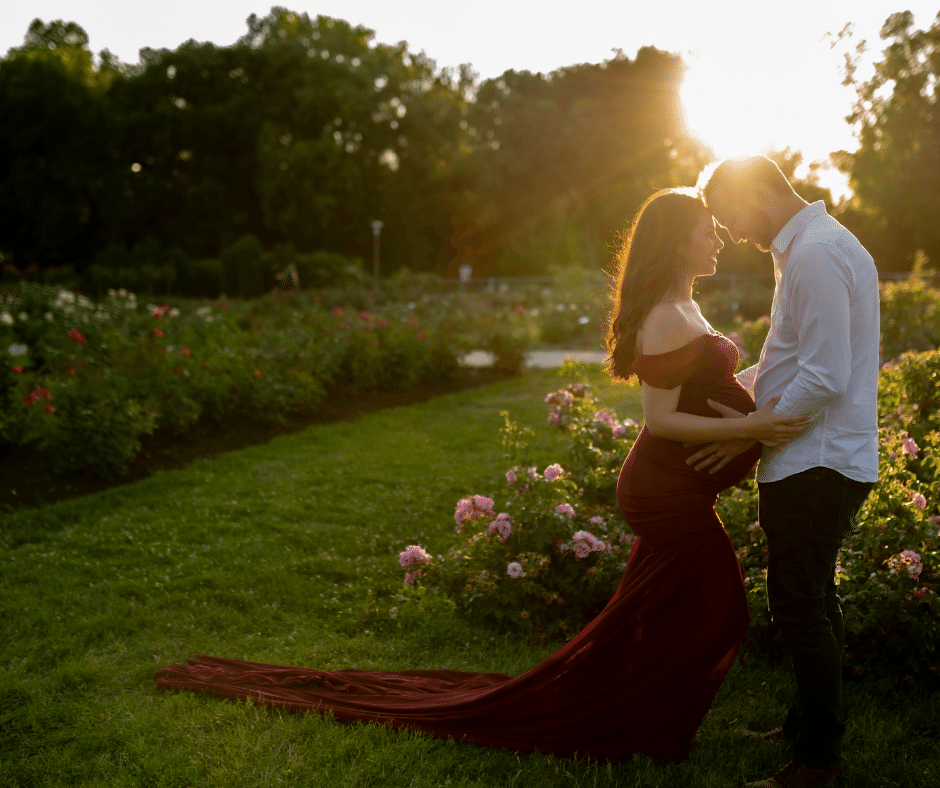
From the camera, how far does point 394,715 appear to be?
287 centimetres

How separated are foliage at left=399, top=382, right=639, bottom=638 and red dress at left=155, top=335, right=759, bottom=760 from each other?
3.09ft

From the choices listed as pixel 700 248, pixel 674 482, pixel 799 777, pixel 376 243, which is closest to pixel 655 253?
pixel 700 248

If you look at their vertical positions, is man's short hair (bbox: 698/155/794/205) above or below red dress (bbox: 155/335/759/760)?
above

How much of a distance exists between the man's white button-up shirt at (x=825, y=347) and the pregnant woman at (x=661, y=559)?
3.4 inches

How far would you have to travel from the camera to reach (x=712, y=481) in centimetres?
245

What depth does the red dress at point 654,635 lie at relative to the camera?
2.42 m

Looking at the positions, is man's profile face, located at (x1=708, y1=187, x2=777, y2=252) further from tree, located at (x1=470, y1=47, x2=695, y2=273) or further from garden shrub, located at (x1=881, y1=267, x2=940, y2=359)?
tree, located at (x1=470, y1=47, x2=695, y2=273)

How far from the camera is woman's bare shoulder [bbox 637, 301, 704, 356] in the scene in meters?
2.36

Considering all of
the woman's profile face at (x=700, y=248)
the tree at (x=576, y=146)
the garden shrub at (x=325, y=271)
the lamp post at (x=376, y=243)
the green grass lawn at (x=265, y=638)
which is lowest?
the green grass lawn at (x=265, y=638)

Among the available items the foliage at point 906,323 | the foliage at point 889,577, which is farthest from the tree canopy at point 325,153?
the foliage at point 889,577

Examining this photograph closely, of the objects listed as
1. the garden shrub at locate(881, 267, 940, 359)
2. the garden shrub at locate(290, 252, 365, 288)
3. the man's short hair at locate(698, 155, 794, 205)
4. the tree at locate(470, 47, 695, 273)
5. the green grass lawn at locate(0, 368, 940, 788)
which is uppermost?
the tree at locate(470, 47, 695, 273)

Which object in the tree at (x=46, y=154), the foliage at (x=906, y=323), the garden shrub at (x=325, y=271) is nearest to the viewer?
the foliage at (x=906, y=323)

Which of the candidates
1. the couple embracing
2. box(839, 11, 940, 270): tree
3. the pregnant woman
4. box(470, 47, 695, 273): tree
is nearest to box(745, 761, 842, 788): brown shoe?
the couple embracing

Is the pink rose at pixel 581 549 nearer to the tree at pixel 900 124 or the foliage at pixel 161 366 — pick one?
the foliage at pixel 161 366
